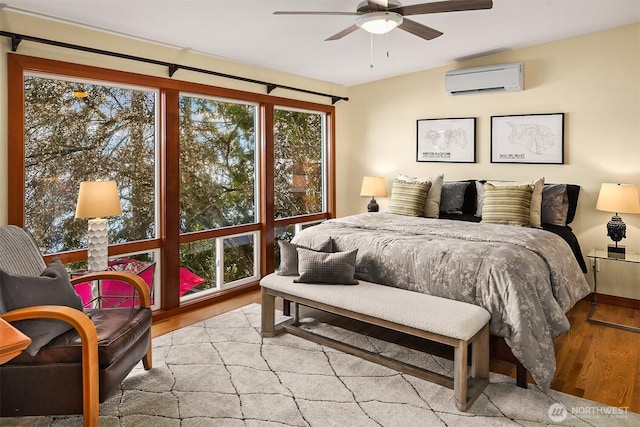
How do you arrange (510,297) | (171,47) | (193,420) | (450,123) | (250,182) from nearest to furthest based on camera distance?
1. (193,420)
2. (510,297)
3. (171,47)
4. (250,182)
5. (450,123)

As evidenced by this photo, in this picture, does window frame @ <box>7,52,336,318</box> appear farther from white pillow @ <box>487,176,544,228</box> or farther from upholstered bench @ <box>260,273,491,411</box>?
white pillow @ <box>487,176,544,228</box>

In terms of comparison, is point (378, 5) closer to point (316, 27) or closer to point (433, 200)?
point (316, 27)

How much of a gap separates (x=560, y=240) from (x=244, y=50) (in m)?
3.31

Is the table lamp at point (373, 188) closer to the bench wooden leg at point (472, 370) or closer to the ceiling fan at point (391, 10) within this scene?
the ceiling fan at point (391, 10)

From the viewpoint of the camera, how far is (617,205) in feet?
12.5

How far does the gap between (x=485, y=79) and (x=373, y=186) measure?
1.81 m

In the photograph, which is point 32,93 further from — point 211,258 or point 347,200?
point 347,200

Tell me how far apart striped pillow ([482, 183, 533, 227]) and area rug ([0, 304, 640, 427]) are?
1656mm

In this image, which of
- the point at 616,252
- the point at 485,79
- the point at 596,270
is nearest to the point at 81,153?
the point at 485,79

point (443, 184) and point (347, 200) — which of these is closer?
point (443, 184)

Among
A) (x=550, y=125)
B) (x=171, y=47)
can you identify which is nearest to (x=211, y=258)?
(x=171, y=47)

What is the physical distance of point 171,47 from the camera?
12.6 ft

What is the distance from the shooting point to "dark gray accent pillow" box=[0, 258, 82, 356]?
6.93 feet

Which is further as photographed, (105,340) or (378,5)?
(378,5)
